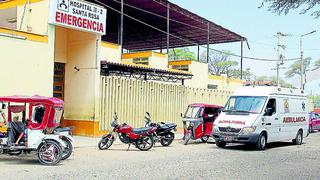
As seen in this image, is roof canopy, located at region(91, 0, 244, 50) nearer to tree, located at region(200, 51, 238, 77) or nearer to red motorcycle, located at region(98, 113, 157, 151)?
red motorcycle, located at region(98, 113, 157, 151)

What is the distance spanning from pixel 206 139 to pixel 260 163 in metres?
6.87

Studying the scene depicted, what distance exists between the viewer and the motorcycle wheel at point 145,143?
1495 centimetres

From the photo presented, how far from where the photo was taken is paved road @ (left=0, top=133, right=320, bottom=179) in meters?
9.48

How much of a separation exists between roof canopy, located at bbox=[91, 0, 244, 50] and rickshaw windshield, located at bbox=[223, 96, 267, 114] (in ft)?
35.4

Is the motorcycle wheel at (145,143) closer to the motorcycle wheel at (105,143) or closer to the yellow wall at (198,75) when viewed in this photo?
the motorcycle wheel at (105,143)

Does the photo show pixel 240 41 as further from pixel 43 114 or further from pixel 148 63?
pixel 43 114

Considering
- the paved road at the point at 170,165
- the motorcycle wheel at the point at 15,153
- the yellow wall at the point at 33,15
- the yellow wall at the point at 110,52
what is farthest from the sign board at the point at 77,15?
the motorcycle wheel at the point at 15,153

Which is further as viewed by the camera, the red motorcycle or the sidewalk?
the sidewalk

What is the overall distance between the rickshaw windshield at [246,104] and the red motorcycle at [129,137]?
352 centimetres

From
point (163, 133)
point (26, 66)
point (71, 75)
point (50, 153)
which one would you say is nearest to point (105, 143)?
point (163, 133)

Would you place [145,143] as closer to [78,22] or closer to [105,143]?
[105,143]

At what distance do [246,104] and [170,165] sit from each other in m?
6.19

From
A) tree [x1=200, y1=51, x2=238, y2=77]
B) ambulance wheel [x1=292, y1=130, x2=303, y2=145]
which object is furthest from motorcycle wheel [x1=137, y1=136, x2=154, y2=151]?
tree [x1=200, y1=51, x2=238, y2=77]

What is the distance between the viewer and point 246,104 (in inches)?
642
